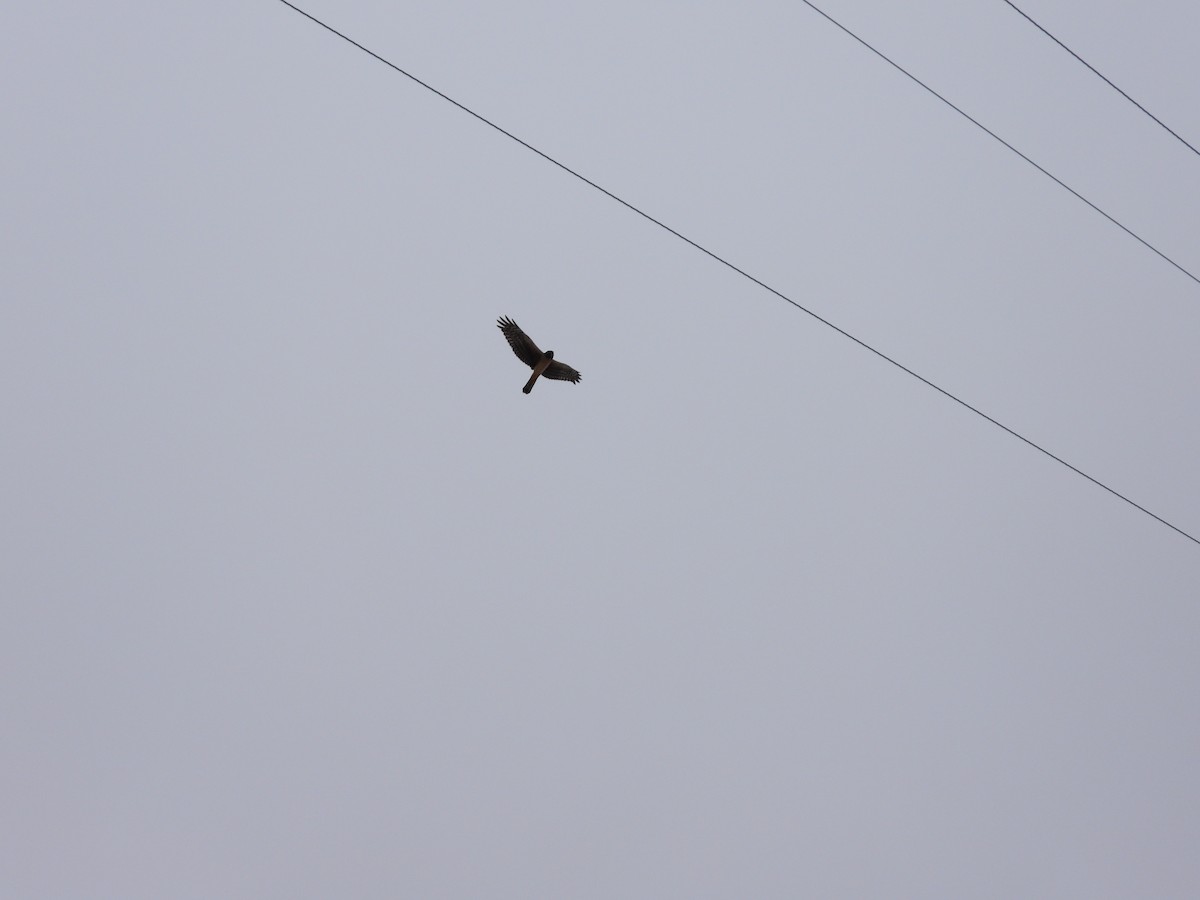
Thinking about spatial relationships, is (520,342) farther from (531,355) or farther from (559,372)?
(559,372)

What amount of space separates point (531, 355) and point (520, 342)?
0.14m

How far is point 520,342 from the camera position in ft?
26.5

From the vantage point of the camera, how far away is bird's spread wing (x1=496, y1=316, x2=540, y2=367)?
26.4ft

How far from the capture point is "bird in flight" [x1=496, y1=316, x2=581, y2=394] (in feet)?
26.3

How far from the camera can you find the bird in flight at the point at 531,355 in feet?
26.3

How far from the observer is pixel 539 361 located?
26.6 ft

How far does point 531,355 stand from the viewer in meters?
8.18

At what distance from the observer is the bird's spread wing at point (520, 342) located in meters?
8.05

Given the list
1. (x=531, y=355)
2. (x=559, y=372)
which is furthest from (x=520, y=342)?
(x=559, y=372)
